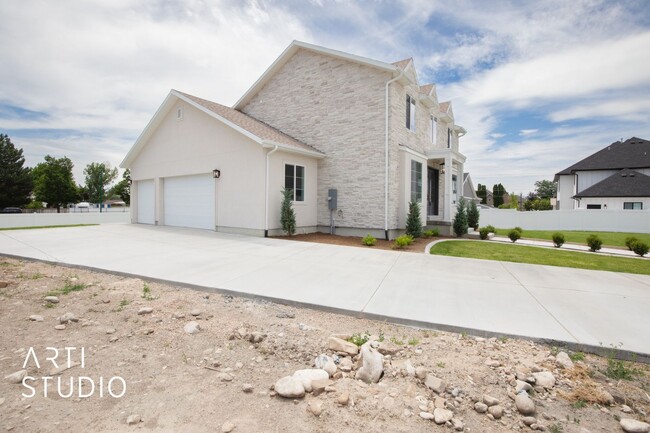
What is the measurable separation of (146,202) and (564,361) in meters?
18.1

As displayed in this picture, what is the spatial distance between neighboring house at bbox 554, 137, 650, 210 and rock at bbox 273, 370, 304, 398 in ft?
121

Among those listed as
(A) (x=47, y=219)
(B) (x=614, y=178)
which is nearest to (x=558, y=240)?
(B) (x=614, y=178)

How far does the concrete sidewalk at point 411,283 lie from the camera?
12.7 ft

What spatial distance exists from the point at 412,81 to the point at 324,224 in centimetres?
716

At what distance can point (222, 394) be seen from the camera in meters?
2.54

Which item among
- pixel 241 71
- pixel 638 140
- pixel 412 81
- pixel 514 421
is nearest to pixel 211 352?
pixel 514 421

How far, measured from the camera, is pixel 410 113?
1392 centimetres

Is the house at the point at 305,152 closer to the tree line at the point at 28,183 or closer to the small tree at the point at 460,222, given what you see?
the small tree at the point at 460,222

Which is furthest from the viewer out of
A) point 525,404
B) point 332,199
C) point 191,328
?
point 332,199

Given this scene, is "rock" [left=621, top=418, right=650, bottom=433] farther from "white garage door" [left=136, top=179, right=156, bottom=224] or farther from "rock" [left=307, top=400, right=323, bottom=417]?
"white garage door" [left=136, top=179, right=156, bottom=224]

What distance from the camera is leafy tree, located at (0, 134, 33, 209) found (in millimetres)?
39438

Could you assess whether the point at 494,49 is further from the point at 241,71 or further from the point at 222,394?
the point at 222,394

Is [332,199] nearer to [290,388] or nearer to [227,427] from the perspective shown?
[290,388]

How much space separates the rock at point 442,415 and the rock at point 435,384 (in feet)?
0.80
